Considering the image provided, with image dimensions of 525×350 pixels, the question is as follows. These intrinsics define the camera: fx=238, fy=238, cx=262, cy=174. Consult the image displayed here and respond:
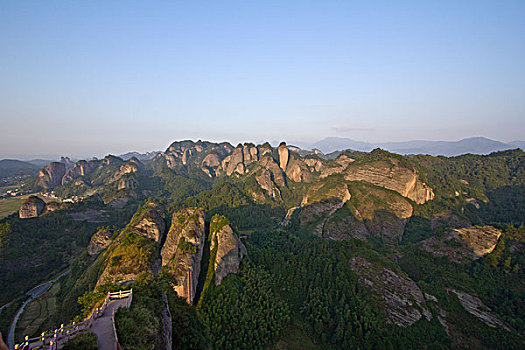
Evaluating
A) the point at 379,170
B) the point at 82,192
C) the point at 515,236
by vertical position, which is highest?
the point at 379,170

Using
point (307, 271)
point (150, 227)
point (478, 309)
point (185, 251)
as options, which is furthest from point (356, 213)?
point (150, 227)

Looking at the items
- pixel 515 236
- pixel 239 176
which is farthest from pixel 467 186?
pixel 239 176

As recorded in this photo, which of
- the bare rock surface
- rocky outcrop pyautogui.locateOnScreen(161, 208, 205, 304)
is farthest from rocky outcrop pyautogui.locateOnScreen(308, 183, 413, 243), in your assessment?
the bare rock surface

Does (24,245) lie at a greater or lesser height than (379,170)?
lesser

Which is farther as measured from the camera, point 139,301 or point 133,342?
point 139,301

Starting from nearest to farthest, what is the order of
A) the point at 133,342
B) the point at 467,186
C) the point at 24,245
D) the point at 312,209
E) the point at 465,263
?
1. the point at 133,342
2. the point at 465,263
3. the point at 24,245
4. the point at 312,209
5. the point at 467,186

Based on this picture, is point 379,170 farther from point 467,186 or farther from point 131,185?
point 131,185

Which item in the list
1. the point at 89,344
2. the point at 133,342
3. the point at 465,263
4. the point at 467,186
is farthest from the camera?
the point at 467,186

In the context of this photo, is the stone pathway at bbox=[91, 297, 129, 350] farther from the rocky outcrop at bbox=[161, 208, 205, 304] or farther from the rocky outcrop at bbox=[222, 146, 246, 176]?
the rocky outcrop at bbox=[222, 146, 246, 176]

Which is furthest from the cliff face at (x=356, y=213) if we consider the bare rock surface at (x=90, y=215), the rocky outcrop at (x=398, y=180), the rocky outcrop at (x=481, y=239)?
the bare rock surface at (x=90, y=215)
